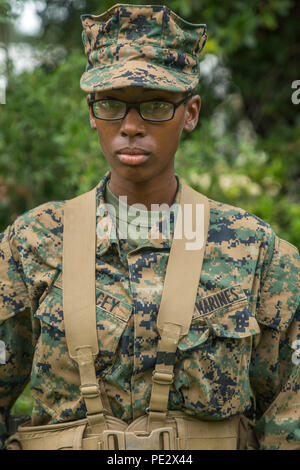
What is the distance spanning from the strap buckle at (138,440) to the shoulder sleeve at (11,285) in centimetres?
51

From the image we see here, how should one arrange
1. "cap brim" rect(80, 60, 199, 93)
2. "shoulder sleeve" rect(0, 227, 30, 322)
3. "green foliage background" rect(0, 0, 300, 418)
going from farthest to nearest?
"green foliage background" rect(0, 0, 300, 418) < "shoulder sleeve" rect(0, 227, 30, 322) < "cap brim" rect(80, 60, 199, 93)

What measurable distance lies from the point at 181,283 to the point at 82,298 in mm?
319

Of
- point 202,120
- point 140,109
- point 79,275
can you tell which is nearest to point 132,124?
point 140,109

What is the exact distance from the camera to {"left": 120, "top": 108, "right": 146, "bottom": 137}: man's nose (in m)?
1.97

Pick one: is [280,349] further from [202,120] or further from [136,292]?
[202,120]

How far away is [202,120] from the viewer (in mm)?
5141

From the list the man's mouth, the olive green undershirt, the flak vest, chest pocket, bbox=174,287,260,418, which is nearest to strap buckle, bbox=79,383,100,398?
Result: the flak vest

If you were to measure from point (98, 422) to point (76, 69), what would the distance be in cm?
325

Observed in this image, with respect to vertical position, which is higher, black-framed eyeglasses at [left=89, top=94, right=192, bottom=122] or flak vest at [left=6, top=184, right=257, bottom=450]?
black-framed eyeglasses at [left=89, top=94, right=192, bottom=122]

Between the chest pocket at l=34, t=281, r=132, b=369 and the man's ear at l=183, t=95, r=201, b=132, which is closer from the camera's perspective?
the chest pocket at l=34, t=281, r=132, b=369

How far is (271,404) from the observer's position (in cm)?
224

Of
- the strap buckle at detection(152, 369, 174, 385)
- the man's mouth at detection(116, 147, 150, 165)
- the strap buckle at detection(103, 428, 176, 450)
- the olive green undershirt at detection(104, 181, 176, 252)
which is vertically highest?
the man's mouth at detection(116, 147, 150, 165)

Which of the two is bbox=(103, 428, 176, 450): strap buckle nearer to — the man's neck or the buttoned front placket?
the buttoned front placket

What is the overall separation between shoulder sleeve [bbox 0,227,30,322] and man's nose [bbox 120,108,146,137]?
57cm
